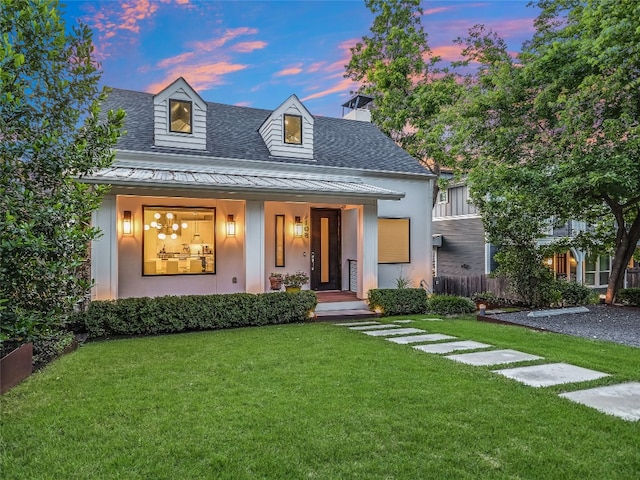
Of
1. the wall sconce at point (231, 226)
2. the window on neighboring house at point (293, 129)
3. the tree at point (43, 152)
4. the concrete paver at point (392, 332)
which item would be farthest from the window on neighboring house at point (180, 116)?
the concrete paver at point (392, 332)

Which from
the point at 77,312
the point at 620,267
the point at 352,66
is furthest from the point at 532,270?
the point at 352,66

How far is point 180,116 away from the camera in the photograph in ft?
37.2

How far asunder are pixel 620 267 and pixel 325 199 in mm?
9173

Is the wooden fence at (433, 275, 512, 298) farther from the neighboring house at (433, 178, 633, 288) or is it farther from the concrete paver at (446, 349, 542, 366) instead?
the concrete paver at (446, 349, 542, 366)

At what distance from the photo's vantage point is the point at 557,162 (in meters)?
11.5

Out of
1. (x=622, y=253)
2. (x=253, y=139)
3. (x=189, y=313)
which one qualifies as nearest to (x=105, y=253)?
(x=189, y=313)

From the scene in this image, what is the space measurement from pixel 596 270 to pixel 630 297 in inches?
388

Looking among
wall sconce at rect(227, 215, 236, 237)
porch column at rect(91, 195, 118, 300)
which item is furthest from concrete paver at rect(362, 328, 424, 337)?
porch column at rect(91, 195, 118, 300)

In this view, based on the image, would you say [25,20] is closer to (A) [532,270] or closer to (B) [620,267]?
(A) [532,270]

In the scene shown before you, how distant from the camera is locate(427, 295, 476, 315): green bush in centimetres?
1168

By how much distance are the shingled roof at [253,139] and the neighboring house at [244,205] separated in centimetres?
6

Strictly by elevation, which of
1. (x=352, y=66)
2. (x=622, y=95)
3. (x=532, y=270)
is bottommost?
(x=532, y=270)

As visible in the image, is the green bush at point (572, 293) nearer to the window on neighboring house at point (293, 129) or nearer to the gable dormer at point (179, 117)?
the window on neighboring house at point (293, 129)

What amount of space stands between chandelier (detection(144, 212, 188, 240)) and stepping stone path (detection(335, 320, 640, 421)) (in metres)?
6.35
